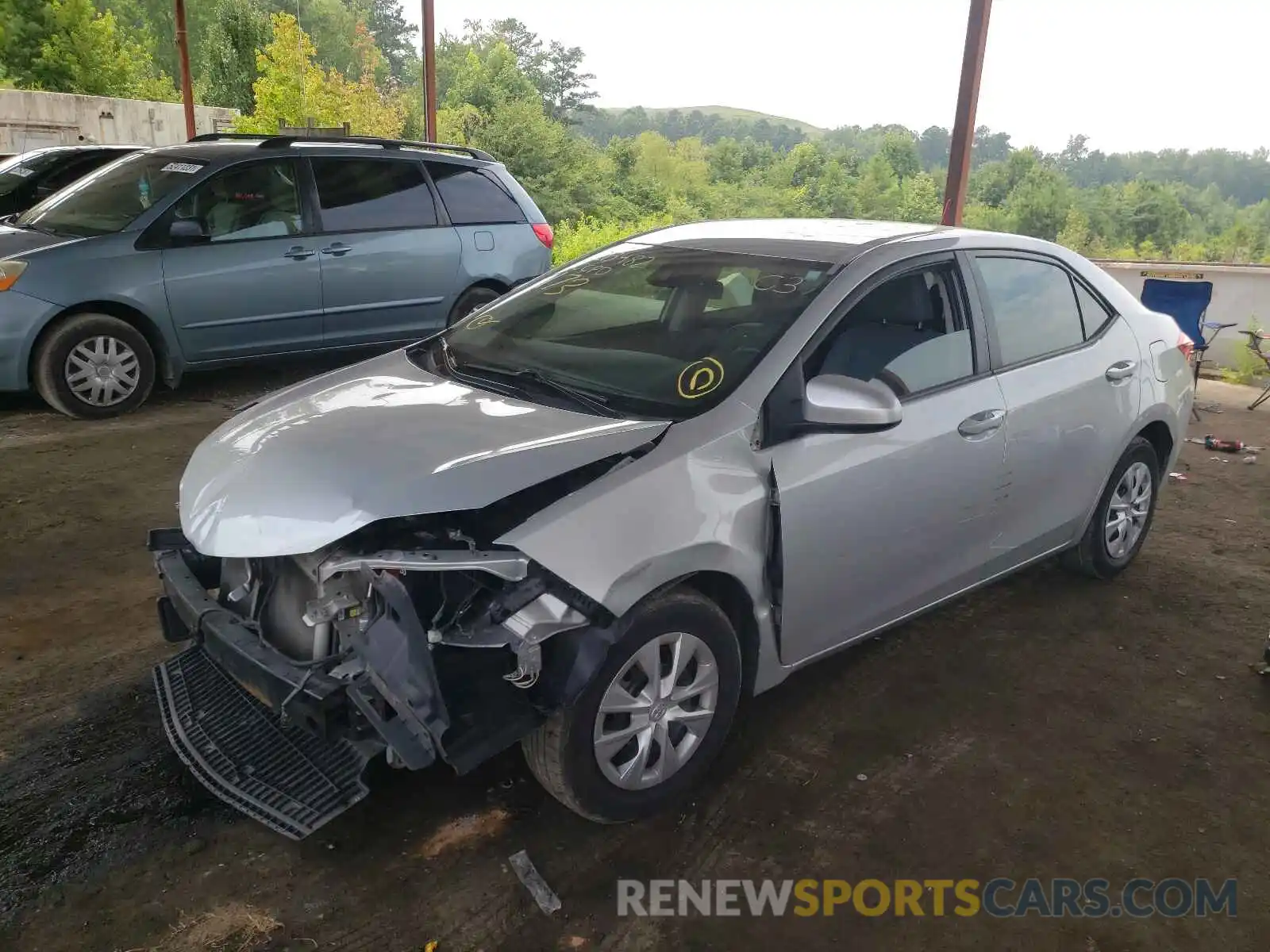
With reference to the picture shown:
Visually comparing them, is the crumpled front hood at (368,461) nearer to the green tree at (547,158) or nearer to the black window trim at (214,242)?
the black window trim at (214,242)

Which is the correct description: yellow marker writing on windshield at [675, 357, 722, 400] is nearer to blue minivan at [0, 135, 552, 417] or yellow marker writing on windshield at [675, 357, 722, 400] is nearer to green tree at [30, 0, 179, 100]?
blue minivan at [0, 135, 552, 417]

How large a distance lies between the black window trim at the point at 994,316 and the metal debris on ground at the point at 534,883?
7.46ft

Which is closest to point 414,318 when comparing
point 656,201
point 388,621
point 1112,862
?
point 388,621

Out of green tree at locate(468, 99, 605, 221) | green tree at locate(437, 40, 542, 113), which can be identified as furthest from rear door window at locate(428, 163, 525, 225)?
green tree at locate(437, 40, 542, 113)

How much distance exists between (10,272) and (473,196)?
3360 mm

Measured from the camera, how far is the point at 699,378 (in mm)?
2934

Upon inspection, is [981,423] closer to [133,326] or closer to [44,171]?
[133,326]

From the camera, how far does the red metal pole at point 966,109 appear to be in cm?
902

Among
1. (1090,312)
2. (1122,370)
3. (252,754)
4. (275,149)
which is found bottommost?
(252,754)

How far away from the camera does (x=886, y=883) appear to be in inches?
102

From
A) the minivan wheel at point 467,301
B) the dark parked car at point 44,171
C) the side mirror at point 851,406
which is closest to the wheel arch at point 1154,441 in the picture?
the side mirror at point 851,406

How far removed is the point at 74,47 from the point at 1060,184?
113 ft

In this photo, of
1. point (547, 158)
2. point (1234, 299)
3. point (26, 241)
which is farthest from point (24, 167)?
point (547, 158)

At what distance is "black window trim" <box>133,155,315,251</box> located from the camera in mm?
6555
